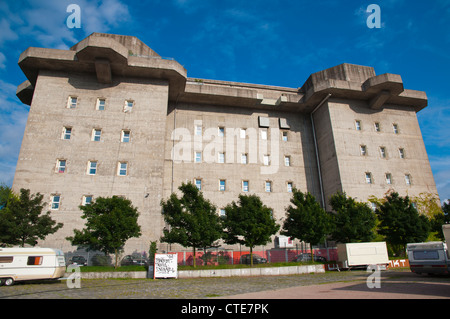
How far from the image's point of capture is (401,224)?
29688 millimetres

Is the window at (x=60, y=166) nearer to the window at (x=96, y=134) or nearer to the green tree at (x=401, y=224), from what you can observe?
the window at (x=96, y=134)

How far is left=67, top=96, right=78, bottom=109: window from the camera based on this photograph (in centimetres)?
3211

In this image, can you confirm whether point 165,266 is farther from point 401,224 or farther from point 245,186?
point 401,224

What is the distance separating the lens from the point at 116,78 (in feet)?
112

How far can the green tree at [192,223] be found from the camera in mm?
23656

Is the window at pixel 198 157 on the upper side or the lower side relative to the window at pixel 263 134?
lower

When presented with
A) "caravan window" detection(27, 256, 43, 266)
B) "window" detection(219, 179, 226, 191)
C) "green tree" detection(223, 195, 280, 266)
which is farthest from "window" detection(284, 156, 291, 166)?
"caravan window" detection(27, 256, 43, 266)

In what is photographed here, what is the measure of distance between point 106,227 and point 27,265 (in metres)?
5.75

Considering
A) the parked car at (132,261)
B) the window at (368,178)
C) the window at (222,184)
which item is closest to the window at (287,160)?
the window at (222,184)

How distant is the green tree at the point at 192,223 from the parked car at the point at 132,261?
4044mm

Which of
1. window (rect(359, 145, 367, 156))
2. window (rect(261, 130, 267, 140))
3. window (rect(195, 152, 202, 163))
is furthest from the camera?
window (rect(261, 130, 267, 140))

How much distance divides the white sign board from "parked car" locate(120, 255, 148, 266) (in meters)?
5.58

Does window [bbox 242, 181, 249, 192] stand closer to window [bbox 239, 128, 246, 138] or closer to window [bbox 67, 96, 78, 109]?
window [bbox 239, 128, 246, 138]

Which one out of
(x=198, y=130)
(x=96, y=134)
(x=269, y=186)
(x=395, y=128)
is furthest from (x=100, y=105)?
(x=395, y=128)
